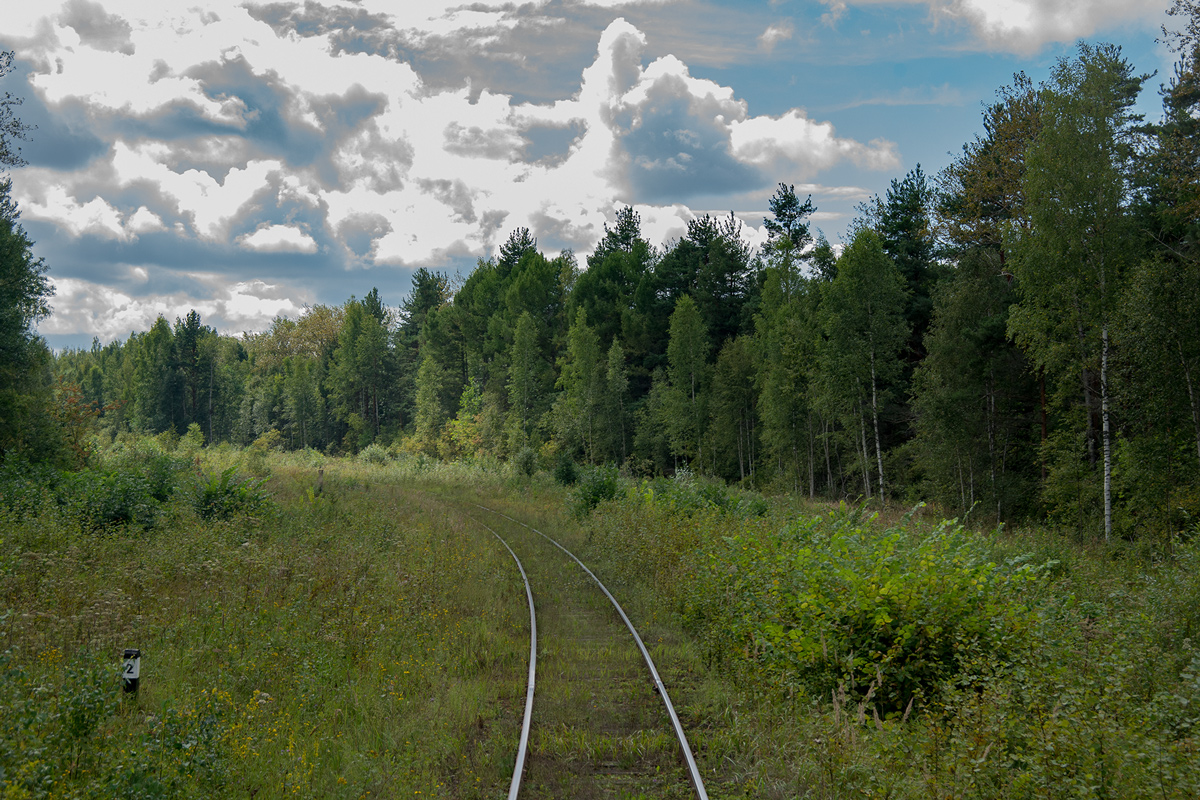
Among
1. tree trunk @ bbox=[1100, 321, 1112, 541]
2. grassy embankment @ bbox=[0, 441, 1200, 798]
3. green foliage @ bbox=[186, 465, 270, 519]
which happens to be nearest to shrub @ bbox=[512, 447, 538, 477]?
green foliage @ bbox=[186, 465, 270, 519]

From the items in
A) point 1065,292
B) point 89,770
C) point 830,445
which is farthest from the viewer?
point 830,445

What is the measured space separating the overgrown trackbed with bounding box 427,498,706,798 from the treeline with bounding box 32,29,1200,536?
6.88 m

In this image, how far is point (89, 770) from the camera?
15.5 ft

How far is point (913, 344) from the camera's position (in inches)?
1480

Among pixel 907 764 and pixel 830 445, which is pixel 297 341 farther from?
pixel 907 764

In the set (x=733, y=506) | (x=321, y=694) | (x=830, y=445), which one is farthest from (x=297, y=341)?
(x=321, y=694)

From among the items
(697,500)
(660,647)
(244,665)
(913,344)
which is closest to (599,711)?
(660,647)

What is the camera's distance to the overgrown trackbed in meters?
5.51

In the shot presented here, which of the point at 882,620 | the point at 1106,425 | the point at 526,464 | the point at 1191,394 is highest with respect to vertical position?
the point at 1191,394

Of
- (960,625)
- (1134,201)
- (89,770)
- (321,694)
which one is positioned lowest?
(321,694)

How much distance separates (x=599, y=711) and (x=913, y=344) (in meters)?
35.9

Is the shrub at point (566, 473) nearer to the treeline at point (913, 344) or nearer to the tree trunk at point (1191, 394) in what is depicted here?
the treeline at point (913, 344)

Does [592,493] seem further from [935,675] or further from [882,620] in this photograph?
[935,675]

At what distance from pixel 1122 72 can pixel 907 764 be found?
105 ft
